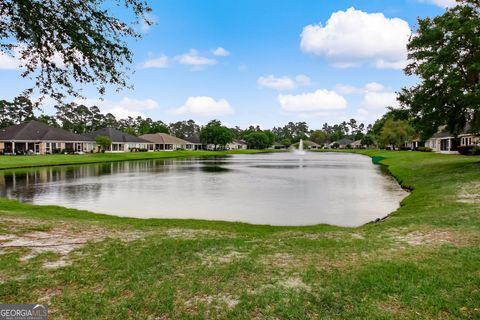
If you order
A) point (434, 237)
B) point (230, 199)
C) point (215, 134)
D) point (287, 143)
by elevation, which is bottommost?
point (230, 199)

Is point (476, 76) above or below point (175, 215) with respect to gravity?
above

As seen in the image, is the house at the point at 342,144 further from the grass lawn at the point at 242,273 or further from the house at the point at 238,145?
the grass lawn at the point at 242,273

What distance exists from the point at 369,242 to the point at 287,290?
4178mm

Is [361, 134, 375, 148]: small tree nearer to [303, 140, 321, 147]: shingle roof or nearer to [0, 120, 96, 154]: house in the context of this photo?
[303, 140, 321, 147]: shingle roof

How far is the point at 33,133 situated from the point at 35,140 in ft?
9.22

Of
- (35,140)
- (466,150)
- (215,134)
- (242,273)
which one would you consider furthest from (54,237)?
(215,134)

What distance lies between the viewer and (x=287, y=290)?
602cm

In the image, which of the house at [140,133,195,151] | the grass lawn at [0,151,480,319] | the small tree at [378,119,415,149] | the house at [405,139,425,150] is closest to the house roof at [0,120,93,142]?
the house at [140,133,195,151]

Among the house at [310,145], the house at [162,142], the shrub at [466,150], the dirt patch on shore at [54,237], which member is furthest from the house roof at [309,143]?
the dirt patch on shore at [54,237]

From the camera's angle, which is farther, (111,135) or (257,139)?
(257,139)

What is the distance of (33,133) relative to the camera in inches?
2847

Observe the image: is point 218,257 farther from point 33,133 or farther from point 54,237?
point 33,133

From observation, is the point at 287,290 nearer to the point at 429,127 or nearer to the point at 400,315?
the point at 400,315

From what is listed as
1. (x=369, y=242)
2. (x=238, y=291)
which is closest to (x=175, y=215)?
(x=369, y=242)
